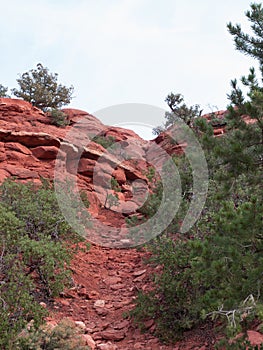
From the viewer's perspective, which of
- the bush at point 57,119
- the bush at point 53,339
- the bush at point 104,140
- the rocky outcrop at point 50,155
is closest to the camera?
the bush at point 53,339

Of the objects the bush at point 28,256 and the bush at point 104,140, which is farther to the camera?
the bush at point 104,140

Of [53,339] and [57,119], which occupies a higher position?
[57,119]

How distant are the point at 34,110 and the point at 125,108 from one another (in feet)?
Result: 19.0

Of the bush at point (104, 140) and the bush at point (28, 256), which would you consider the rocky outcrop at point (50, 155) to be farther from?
the bush at point (28, 256)

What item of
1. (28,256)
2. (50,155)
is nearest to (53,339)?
(28,256)

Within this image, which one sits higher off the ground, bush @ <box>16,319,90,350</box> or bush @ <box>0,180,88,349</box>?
bush @ <box>0,180,88,349</box>

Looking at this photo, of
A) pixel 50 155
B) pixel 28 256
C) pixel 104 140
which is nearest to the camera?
pixel 28 256

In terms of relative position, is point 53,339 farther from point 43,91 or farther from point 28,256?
point 43,91

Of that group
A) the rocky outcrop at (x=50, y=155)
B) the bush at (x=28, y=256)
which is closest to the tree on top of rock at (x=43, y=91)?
the rocky outcrop at (x=50, y=155)

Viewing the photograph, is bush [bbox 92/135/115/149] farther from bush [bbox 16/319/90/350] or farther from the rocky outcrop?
bush [bbox 16/319/90/350]

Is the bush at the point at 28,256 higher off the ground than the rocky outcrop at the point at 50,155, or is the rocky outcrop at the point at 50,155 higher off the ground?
the rocky outcrop at the point at 50,155

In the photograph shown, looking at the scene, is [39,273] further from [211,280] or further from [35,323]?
[211,280]

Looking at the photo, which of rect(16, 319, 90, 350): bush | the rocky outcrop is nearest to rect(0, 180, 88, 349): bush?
rect(16, 319, 90, 350): bush

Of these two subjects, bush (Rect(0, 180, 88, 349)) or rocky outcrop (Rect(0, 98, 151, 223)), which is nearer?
bush (Rect(0, 180, 88, 349))
